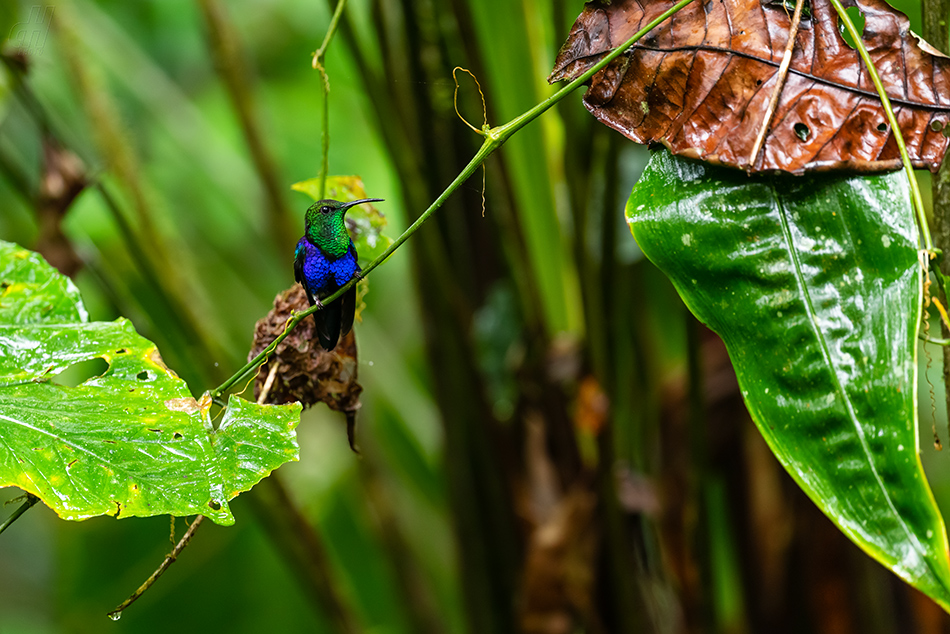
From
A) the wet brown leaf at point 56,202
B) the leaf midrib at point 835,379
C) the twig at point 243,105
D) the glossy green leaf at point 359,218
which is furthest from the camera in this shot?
the twig at point 243,105

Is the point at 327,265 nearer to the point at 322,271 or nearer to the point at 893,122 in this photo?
the point at 322,271

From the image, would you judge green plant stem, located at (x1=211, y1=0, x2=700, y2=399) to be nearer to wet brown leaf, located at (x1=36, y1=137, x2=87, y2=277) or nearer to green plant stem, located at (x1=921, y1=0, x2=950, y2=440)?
green plant stem, located at (x1=921, y1=0, x2=950, y2=440)

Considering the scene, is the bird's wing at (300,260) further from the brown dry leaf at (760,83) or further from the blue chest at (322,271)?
the brown dry leaf at (760,83)

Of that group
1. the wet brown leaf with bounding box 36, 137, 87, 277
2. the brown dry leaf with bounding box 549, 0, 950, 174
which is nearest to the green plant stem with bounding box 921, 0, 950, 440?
the brown dry leaf with bounding box 549, 0, 950, 174

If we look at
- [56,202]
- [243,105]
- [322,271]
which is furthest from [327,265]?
[243,105]

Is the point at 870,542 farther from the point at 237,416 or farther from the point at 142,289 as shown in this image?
the point at 142,289

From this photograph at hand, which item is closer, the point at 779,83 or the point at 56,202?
the point at 779,83

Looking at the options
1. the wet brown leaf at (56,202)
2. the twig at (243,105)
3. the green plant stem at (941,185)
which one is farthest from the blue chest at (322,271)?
the twig at (243,105)
